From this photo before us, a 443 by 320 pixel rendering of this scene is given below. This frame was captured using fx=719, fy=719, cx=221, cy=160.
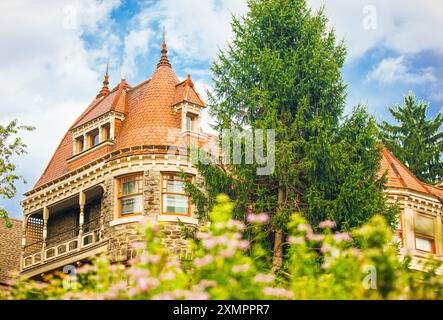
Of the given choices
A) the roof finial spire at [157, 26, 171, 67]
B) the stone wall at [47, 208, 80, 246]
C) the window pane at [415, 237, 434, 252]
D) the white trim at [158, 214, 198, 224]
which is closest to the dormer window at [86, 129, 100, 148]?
the stone wall at [47, 208, 80, 246]

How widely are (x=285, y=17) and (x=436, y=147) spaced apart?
23.9m

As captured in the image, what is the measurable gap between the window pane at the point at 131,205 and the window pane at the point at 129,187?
0.27m

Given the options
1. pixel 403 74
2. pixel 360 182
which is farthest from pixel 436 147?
pixel 360 182

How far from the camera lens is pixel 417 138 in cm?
4425

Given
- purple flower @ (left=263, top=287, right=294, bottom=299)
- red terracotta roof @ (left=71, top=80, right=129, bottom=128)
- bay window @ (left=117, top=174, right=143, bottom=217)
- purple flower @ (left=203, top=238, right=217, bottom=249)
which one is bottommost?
purple flower @ (left=263, top=287, right=294, bottom=299)

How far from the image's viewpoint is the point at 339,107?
2233cm

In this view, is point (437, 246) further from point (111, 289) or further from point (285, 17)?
point (111, 289)

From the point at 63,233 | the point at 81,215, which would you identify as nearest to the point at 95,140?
the point at 81,215

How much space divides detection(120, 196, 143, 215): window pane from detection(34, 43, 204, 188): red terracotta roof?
209cm

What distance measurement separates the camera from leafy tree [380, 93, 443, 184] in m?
43.5

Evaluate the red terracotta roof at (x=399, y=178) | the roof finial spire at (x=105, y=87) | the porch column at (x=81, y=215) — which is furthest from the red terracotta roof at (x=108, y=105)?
the red terracotta roof at (x=399, y=178)

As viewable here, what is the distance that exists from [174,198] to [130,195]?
1.63 m

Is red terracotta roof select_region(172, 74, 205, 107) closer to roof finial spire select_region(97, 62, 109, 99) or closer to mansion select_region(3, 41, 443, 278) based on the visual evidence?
mansion select_region(3, 41, 443, 278)

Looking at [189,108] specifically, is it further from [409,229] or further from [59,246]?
[409,229]
